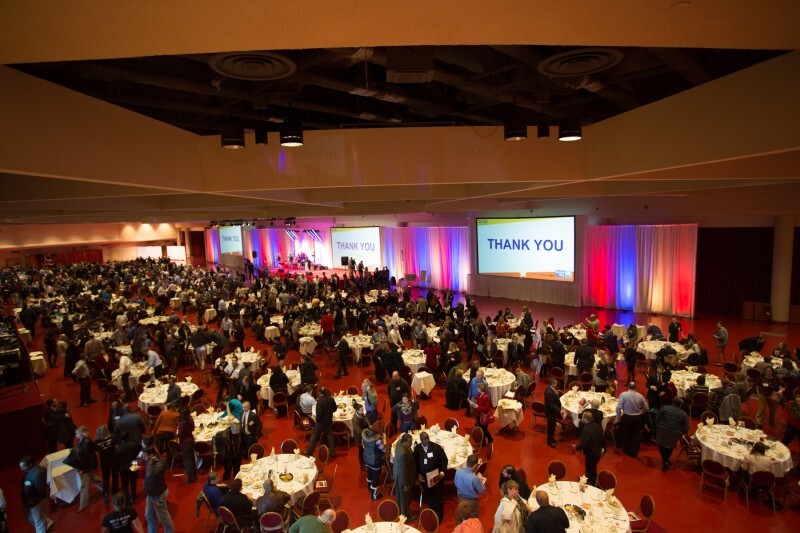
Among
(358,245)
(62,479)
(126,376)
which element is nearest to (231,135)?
(62,479)

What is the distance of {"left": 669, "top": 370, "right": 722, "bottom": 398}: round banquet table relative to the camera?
987 cm

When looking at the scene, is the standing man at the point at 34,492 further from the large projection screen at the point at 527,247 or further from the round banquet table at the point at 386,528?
the large projection screen at the point at 527,247

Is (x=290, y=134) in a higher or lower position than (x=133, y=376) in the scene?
higher

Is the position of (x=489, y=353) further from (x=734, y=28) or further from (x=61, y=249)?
(x=61, y=249)

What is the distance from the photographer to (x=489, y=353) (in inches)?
487

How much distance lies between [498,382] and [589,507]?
4.69m

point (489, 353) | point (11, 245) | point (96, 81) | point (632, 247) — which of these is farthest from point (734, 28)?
point (11, 245)

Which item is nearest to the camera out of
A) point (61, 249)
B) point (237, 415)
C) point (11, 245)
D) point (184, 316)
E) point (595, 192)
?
point (237, 415)

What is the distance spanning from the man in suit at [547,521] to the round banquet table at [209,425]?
5.48 meters

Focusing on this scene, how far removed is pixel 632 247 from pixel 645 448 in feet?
41.6

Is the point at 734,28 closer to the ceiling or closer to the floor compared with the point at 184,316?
closer to the ceiling

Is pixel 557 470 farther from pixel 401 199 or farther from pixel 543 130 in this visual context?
pixel 401 199

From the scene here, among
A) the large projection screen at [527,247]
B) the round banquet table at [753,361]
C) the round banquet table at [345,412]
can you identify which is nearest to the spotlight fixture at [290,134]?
the round banquet table at [345,412]

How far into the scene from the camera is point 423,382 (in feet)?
38.1
